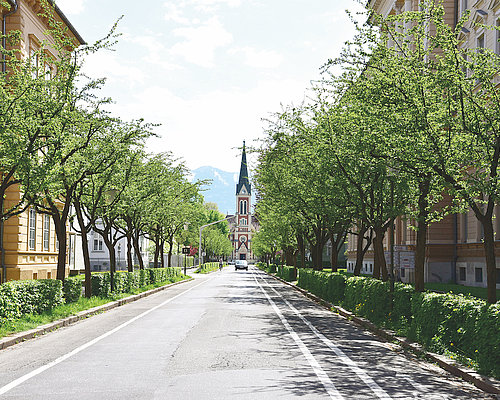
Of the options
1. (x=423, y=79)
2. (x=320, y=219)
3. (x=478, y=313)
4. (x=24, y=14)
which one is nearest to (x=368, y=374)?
(x=478, y=313)

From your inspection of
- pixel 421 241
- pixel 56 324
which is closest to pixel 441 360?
pixel 421 241

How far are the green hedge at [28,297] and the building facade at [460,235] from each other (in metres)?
15.9

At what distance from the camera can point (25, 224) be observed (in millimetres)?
32375

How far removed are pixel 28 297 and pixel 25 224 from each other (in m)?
17.6

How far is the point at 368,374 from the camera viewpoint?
31.8 ft

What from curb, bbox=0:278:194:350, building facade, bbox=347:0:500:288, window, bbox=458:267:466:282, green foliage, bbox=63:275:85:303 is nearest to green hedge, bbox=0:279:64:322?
curb, bbox=0:278:194:350

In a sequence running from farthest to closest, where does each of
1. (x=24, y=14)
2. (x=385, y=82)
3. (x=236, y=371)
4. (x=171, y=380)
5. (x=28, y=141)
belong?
(x=24, y=14), (x=28, y=141), (x=385, y=82), (x=236, y=371), (x=171, y=380)

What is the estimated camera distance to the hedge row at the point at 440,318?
955 centimetres

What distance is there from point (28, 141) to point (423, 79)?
10362mm

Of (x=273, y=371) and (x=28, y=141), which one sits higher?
(x=28, y=141)

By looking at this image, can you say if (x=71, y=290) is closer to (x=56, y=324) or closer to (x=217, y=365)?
(x=56, y=324)

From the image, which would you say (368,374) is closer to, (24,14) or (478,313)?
(478,313)

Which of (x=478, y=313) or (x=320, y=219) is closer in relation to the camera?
(x=478, y=313)

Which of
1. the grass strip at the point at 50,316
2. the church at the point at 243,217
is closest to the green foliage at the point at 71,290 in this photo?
the grass strip at the point at 50,316
